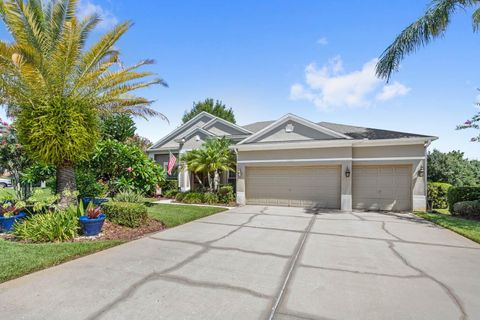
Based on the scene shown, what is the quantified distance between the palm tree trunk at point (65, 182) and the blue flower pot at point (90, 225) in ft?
4.58

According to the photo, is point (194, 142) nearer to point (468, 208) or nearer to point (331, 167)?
point (331, 167)

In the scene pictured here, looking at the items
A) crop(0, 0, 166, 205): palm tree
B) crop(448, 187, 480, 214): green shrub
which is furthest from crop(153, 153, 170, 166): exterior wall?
crop(448, 187, 480, 214): green shrub

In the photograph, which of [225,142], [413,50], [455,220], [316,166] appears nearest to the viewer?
[455,220]

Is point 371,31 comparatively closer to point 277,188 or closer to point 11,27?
point 277,188

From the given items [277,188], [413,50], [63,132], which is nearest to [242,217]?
[277,188]

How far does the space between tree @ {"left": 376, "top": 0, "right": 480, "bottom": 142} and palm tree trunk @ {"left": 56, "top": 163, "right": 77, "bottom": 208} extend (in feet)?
43.9

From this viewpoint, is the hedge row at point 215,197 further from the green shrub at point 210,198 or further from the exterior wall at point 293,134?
the exterior wall at point 293,134

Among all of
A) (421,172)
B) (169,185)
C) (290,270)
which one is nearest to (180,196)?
(169,185)

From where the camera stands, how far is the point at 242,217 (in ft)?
31.9

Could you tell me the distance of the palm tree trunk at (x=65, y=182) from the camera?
717 cm

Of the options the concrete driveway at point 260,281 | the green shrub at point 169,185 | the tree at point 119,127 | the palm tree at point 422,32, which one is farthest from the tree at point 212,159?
the palm tree at point 422,32

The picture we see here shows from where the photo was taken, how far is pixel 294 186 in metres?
13.0

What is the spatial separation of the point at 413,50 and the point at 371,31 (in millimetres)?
2632

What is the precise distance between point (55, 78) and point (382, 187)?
13911 millimetres
